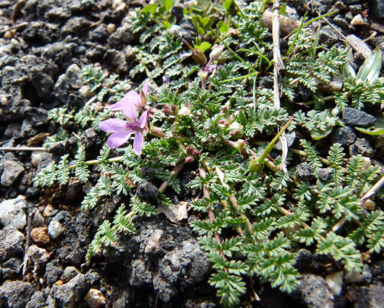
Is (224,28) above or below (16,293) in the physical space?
above

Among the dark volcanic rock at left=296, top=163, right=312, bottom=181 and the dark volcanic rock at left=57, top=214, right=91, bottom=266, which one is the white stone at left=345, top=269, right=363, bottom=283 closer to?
the dark volcanic rock at left=296, top=163, right=312, bottom=181

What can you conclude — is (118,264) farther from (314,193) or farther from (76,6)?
(76,6)

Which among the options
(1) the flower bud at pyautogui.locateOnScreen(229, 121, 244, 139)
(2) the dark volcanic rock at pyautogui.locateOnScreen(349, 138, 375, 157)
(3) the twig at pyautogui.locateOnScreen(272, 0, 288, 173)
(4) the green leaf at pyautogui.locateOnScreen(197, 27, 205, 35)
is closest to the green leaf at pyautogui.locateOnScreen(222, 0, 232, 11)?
(4) the green leaf at pyautogui.locateOnScreen(197, 27, 205, 35)

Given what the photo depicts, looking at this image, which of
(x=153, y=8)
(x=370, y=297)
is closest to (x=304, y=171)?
(x=370, y=297)

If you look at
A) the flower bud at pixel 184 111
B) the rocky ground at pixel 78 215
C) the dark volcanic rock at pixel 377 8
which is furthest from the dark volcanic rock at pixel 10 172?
the dark volcanic rock at pixel 377 8

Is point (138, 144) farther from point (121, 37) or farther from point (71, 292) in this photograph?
point (121, 37)

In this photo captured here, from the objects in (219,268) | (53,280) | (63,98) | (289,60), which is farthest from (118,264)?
(289,60)
